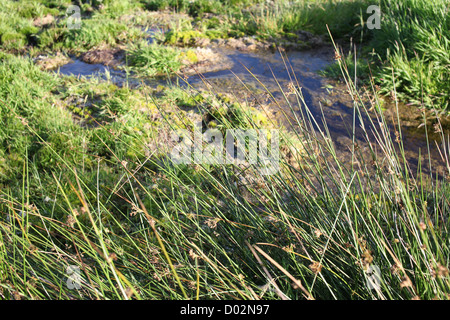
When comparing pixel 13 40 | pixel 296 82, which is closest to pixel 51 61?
pixel 13 40

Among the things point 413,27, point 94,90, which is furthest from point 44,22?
point 413,27

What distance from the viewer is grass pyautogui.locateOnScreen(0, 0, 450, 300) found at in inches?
59.3

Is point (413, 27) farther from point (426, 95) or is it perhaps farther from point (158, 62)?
point (158, 62)

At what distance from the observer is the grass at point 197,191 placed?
1506mm

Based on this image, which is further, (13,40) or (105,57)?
(13,40)

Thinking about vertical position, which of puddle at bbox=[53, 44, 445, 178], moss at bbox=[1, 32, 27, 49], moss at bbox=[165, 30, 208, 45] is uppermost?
moss at bbox=[165, 30, 208, 45]

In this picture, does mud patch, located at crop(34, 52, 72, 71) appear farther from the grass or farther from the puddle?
the grass

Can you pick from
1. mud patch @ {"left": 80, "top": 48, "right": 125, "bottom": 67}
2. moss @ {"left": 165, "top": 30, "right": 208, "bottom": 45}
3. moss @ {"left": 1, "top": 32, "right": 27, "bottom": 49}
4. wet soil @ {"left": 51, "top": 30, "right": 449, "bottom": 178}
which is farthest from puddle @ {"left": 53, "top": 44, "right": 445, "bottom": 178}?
moss @ {"left": 1, "top": 32, "right": 27, "bottom": 49}

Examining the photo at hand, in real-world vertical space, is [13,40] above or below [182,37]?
below

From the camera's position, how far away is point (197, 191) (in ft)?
9.02

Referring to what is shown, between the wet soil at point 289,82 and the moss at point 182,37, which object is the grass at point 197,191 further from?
the moss at point 182,37

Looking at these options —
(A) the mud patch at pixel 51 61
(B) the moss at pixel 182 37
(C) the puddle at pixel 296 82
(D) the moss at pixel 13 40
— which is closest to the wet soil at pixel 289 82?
(C) the puddle at pixel 296 82

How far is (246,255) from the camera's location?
1770 millimetres

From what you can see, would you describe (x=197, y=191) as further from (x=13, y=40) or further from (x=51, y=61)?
(x=13, y=40)
